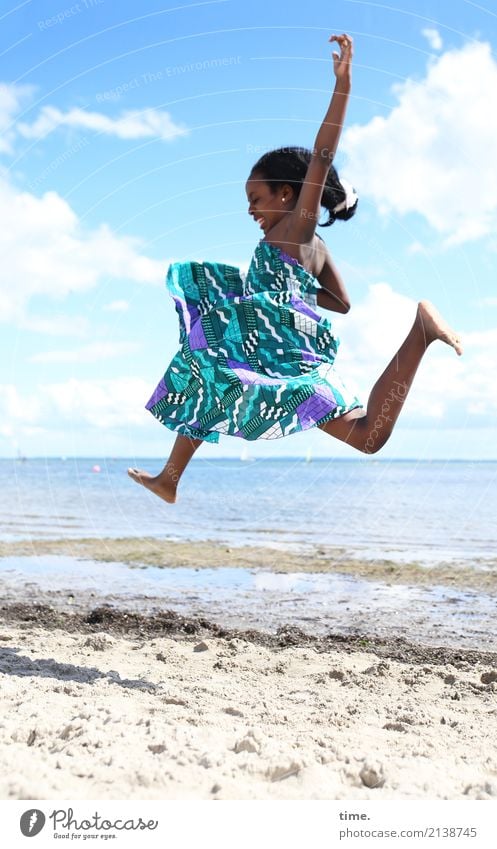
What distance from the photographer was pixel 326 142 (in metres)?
4.43

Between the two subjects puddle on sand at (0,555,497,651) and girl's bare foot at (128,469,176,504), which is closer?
girl's bare foot at (128,469,176,504)

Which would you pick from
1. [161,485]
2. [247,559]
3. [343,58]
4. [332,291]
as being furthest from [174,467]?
[247,559]

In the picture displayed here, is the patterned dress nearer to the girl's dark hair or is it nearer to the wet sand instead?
the girl's dark hair

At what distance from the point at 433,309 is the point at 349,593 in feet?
19.8

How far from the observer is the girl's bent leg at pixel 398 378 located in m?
4.43

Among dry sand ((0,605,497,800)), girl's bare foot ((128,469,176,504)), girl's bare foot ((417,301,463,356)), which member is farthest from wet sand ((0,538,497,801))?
girl's bare foot ((417,301,463,356))

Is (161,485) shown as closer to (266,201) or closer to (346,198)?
(266,201)

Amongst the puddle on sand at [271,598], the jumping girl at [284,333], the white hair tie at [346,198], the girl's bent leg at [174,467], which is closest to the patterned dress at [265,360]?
the jumping girl at [284,333]

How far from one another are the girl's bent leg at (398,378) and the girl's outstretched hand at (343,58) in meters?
1.37

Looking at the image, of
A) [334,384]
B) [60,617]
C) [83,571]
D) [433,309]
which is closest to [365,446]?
[334,384]

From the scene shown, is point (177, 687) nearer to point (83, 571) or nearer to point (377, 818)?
point (377, 818)

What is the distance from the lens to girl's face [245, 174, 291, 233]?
497 cm

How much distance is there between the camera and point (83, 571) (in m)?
11.5

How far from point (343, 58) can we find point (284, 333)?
5.32ft
